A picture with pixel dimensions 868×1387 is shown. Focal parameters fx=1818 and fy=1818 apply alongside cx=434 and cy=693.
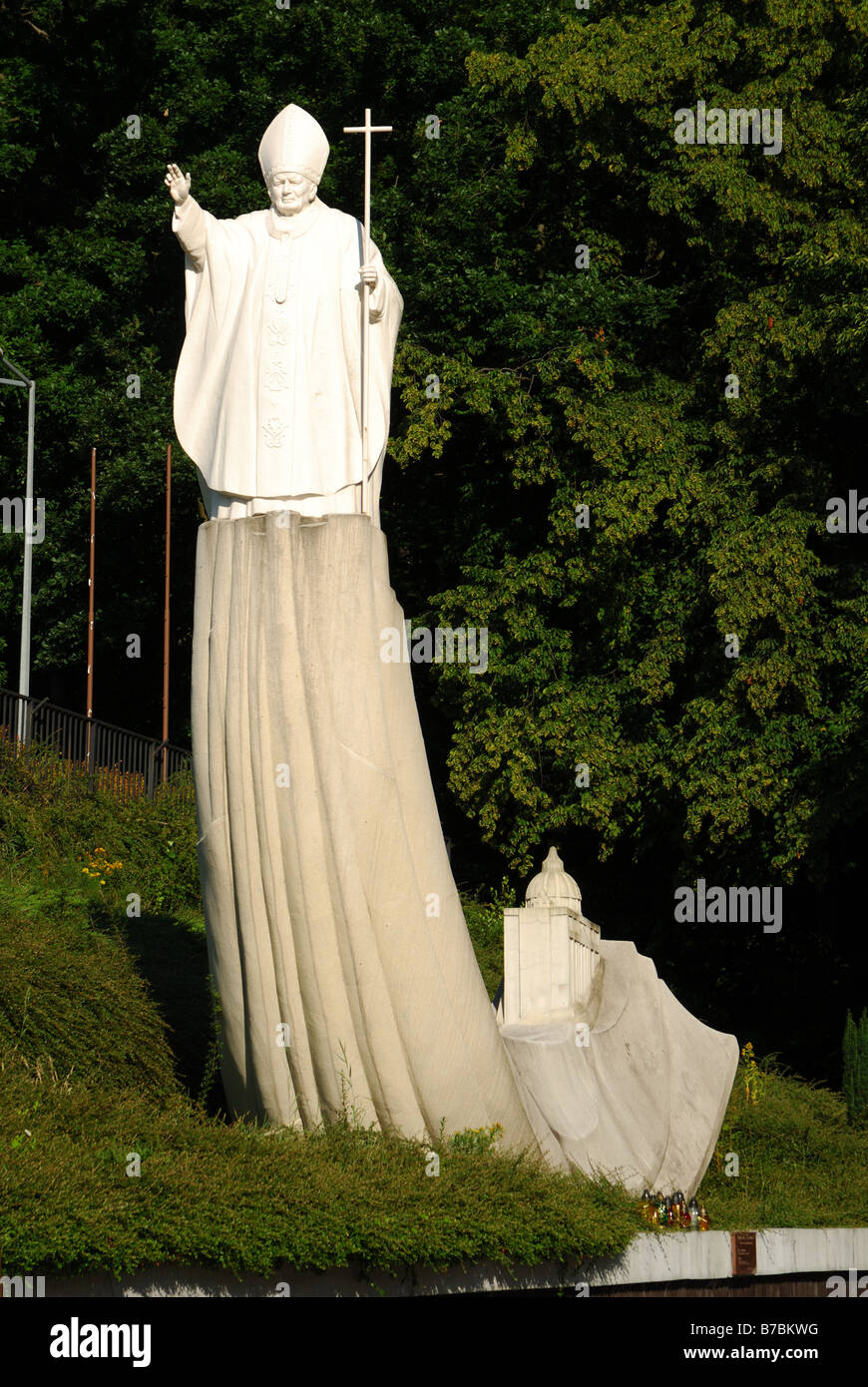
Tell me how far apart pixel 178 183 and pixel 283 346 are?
3.41ft

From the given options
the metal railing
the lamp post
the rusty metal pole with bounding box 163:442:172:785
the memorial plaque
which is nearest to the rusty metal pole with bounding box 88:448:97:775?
the metal railing

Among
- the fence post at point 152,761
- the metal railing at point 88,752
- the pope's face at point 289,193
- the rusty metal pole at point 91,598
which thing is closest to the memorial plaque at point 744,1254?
the pope's face at point 289,193

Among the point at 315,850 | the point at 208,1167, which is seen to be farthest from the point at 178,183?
the point at 208,1167

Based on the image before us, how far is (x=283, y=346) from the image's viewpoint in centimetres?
1013

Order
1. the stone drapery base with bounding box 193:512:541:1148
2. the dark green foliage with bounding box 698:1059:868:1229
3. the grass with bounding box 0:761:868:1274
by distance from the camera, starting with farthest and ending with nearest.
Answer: the dark green foliage with bounding box 698:1059:868:1229
the stone drapery base with bounding box 193:512:541:1148
the grass with bounding box 0:761:868:1274

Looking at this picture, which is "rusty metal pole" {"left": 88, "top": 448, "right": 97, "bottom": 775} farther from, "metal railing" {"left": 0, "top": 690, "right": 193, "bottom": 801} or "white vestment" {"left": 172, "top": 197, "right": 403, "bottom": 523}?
"white vestment" {"left": 172, "top": 197, "right": 403, "bottom": 523}

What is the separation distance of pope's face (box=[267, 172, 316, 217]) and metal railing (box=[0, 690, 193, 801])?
27.2 feet

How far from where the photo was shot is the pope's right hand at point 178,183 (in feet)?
32.1

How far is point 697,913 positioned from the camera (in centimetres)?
1895

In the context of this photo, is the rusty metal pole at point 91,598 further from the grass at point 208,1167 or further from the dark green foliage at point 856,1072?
the dark green foliage at point 856,1072

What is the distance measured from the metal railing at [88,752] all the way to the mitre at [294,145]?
837cm

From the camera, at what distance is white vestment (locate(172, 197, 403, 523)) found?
10.0m

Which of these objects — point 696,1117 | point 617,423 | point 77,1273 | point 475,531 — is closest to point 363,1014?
point 77,1273

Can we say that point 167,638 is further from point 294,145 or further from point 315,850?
point 315,850
